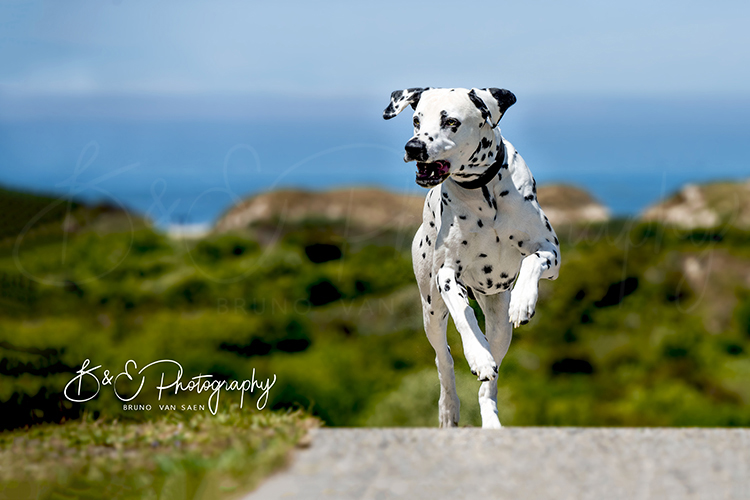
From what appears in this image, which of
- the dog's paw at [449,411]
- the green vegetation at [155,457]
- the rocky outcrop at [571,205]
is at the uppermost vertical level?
the rocky outcrop at [571,205]

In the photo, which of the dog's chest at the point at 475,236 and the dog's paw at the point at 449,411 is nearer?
the dog's chest at the point at 475,236

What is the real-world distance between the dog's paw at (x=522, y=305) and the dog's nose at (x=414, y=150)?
1.07 meters

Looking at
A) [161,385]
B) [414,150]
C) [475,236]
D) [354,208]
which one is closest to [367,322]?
[354,208]

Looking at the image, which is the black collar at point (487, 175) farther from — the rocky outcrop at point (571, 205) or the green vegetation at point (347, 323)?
the rocky outcrop at point (571, 205)

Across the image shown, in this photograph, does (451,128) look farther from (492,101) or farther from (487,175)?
(487,175)

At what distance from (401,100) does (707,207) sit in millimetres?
16564

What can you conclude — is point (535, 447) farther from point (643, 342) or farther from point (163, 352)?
point (643, 342)

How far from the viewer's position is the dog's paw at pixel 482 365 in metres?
5.52

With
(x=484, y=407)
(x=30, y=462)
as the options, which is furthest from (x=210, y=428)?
(x=484, y=407)

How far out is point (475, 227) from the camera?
6.07 metres

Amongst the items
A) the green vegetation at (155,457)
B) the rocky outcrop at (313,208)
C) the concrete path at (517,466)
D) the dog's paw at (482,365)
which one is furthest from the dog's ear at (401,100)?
the rocky outcrop at (313,208)

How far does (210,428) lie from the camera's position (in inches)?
243

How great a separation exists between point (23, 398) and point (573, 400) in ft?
27.9

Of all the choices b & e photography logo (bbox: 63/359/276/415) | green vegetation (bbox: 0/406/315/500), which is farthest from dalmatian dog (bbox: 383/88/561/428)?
b & e photography logo (bbox: 63/359/276/415)
